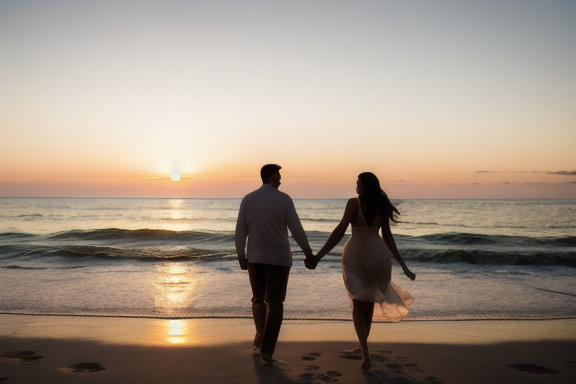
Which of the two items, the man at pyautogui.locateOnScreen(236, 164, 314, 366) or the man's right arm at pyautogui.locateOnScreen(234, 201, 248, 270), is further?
the man's right arm at pyautogui.locateOnScreen(234, 201, 248, 270)

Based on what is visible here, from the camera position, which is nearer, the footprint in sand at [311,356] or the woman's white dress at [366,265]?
the woman's white dress at [366,265]

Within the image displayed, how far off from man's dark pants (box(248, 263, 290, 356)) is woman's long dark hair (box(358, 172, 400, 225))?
1032mm

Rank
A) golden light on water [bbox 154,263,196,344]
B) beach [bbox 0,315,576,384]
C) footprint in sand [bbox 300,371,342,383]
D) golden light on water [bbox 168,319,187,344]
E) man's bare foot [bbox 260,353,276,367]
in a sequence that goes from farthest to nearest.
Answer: golden light on water [bbox 154,263,196,344], golden light on water [bbox 168,319,187,344], man's bare foot [bbox 260,353,276,367], beach [bbox 0,315,576,384], footprint in sand [bbox 300,371,342,383]

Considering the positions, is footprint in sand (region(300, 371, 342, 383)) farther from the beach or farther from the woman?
the woman

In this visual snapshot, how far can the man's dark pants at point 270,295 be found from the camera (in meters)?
5.41

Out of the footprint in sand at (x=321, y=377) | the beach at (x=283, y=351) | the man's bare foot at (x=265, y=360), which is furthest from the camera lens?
the man's bare foot at (x=265, y=360)

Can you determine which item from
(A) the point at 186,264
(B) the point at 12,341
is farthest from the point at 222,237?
(B) the point at 12,341

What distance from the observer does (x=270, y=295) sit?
547 cm

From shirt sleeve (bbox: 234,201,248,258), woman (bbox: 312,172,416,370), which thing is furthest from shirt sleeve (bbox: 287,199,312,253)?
shirt sleeve (bbox: 234,201,248,258)

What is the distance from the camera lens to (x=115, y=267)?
1525 cm

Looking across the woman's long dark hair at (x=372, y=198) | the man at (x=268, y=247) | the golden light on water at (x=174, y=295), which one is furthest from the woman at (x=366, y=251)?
the golden light on water at (x=174, y=295)

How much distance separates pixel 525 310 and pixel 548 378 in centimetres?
431

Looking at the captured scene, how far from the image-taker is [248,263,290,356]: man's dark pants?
5.41 meters

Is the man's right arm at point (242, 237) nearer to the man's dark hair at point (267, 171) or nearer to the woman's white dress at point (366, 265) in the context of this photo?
the man's dark hair at point (267, 171)
